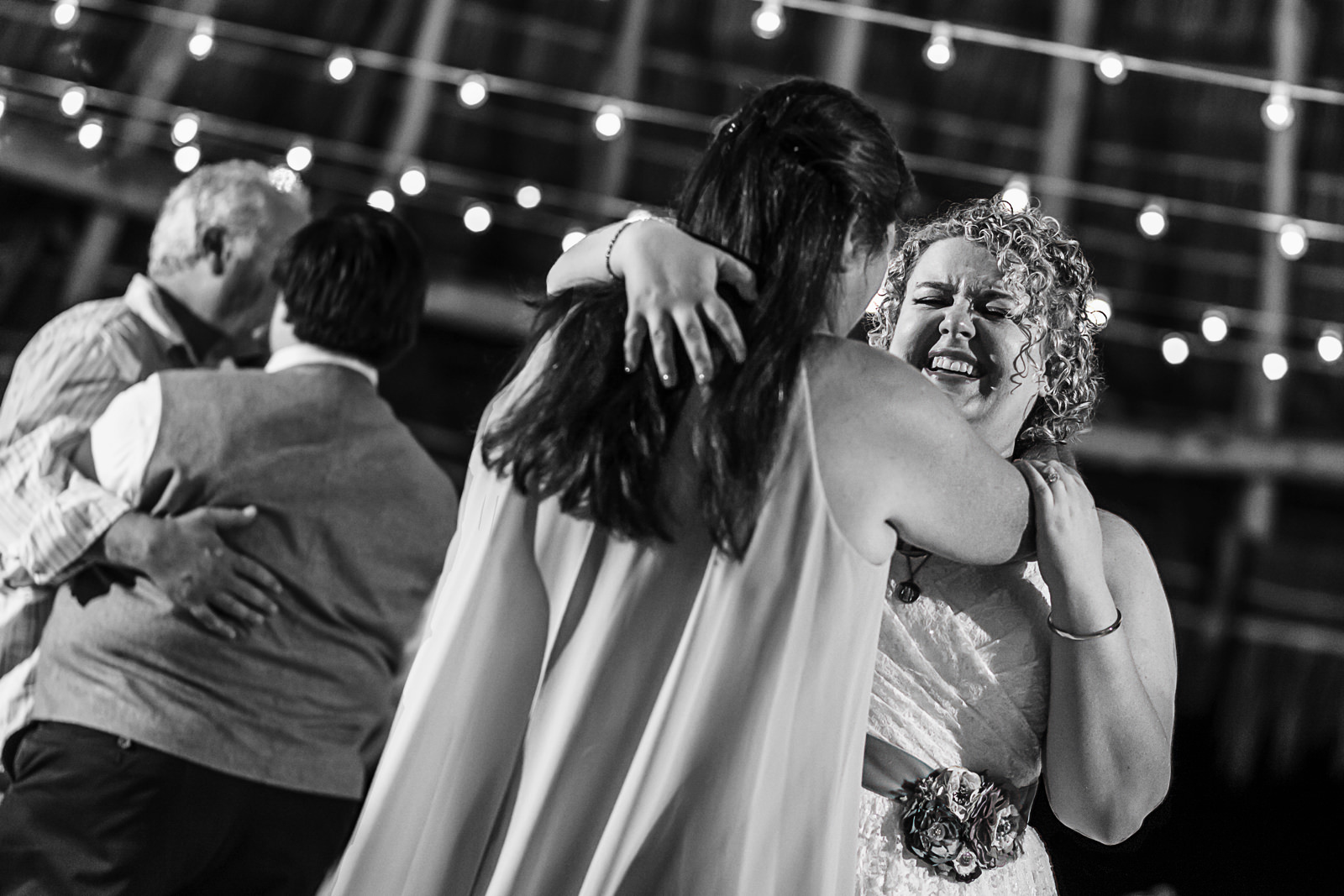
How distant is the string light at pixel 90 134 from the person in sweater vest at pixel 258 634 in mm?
3911

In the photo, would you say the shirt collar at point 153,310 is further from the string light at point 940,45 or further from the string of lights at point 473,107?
the string light at point 940,45

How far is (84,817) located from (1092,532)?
1.41 metres

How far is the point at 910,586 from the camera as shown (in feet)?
5.41

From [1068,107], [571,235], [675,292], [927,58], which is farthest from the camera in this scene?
[1068,107]

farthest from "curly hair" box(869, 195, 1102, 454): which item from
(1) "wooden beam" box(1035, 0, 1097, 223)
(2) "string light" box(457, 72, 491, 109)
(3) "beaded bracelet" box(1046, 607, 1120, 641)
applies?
(1) "wooden beam" box(1035, 0, 1097, 223)

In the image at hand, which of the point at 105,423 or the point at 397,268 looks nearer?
the point at 105,423

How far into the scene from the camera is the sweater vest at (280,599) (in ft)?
6.62

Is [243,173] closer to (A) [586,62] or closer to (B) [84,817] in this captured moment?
(B) [84,817]

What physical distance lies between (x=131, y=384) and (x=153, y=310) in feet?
0.78

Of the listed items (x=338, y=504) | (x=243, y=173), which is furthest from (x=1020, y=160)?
(x=338, y=504)

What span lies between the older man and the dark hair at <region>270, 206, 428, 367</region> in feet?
1.15

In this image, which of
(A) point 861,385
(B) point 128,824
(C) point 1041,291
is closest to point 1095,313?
(C) point 1041,291

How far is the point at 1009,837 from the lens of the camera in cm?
156

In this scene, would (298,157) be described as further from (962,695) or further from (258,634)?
(962,695)
